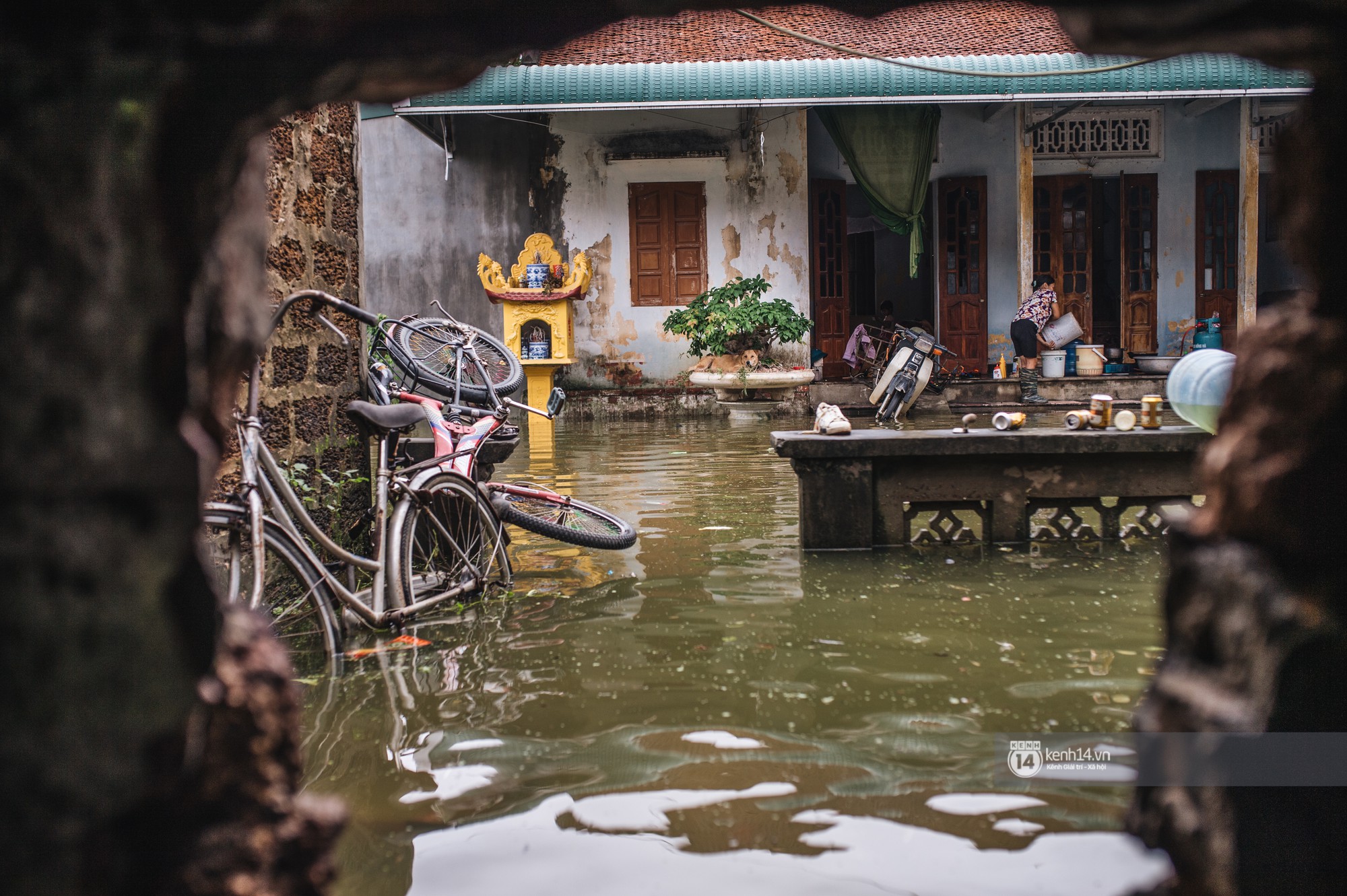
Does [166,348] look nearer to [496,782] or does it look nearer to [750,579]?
[496,782]

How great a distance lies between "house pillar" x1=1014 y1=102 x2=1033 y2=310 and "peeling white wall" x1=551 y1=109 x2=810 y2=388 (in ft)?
9.51

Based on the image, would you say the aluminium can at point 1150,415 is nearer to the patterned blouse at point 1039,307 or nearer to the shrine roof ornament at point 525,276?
the patterned blouse at point 1039,307

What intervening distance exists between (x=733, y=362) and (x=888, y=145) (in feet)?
13.1

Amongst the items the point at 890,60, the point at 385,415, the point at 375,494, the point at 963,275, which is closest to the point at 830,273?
the point at 963,275

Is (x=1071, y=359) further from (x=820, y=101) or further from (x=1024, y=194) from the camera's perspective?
(x=820, y=101)

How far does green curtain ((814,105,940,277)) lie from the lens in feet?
48.1

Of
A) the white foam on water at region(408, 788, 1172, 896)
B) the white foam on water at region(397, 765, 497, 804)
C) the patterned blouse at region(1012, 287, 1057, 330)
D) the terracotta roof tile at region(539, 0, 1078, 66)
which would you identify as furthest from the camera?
the terracotta roof tile at region(539, 0, 1078, 66)

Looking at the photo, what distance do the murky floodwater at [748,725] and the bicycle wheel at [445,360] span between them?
3.13ft

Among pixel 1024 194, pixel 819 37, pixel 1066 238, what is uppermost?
pixel 819 37

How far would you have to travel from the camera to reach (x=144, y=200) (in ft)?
4.01

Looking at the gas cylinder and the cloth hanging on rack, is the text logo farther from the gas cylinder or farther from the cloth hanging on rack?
the gas cylinder

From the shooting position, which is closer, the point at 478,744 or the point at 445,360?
the point at 478,744

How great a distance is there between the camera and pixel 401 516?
4.08 meters

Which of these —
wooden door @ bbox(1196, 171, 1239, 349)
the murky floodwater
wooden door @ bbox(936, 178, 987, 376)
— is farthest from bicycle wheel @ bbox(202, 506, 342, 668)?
wooden door @ bbox(1196, 171, 1239, 349)
